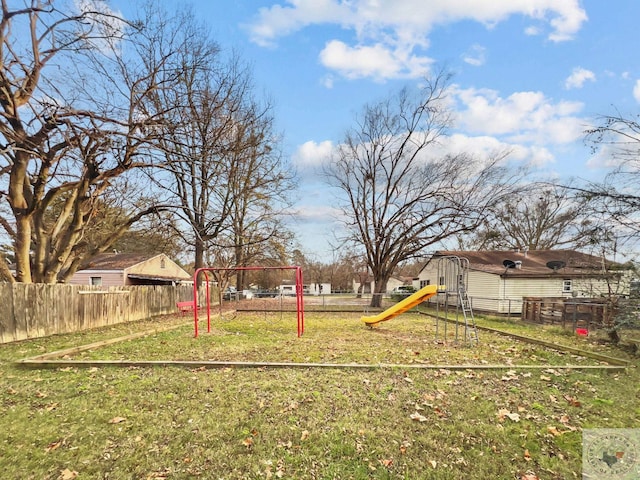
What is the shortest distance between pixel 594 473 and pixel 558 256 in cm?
2856

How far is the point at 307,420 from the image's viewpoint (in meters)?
4.07

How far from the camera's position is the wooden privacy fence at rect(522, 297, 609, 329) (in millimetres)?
12039

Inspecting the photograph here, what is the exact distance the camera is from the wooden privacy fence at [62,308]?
30.3 ft

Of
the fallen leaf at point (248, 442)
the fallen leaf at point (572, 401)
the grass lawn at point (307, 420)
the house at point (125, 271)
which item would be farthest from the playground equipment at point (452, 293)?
the house at point (125, 271)

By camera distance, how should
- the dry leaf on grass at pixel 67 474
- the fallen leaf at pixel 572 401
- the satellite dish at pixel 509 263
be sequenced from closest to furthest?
the dry leaf on grass at pixel 67 474, the fallen leaf at pixel 572 401, the satellite dish at pixel 509 263

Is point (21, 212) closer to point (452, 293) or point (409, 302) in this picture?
point (409, 302)

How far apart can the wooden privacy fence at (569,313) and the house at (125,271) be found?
2717cm

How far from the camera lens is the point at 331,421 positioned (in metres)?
4.04

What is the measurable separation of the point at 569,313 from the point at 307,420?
526 inches

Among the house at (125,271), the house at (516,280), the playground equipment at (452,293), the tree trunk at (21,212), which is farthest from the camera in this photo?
the house at (125,271)

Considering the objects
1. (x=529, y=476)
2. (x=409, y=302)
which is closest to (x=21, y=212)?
(x=409, y=302)

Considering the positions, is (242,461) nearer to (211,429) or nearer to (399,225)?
(211,429)

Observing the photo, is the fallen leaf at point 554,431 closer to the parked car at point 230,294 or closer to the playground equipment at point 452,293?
the playground equipment at point 452,293

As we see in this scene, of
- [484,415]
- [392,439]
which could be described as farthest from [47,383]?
[484,415]
